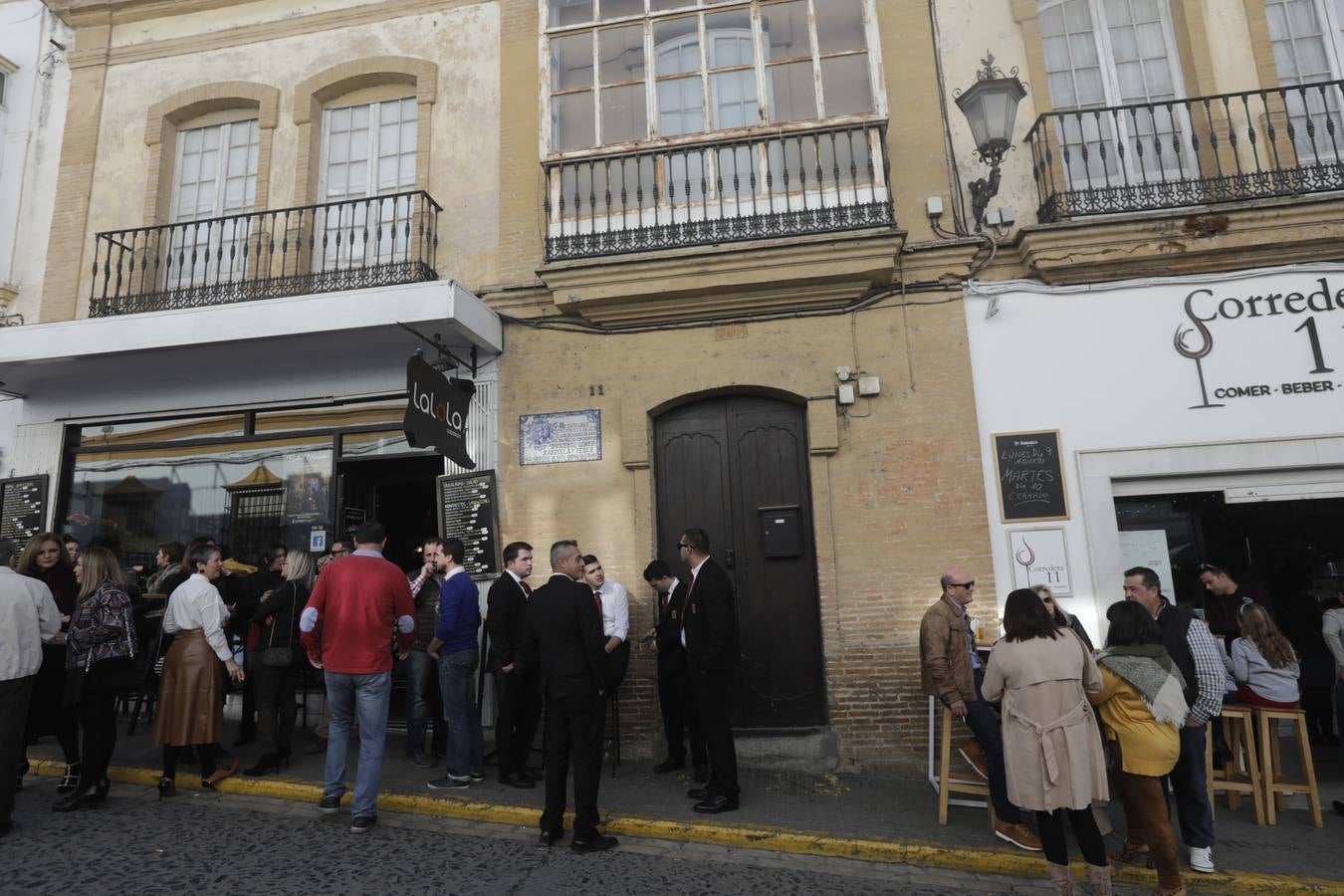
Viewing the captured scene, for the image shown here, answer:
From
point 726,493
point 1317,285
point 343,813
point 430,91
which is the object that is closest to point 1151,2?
point 1317,285

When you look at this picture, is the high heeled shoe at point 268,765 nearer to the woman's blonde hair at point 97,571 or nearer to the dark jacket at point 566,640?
the woman's blonde hair at point 97,571

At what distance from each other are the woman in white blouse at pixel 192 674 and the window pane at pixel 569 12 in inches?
252

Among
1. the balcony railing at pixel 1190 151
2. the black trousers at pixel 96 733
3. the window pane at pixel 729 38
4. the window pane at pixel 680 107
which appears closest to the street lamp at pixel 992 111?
the balcony railing at pixel 1190 151

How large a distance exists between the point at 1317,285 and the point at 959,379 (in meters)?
3.25

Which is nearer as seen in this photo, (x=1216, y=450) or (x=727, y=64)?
(x=1216, y=450)

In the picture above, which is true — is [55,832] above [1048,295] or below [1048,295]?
below

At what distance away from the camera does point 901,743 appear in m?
6.87

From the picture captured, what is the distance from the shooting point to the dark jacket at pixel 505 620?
237 inches

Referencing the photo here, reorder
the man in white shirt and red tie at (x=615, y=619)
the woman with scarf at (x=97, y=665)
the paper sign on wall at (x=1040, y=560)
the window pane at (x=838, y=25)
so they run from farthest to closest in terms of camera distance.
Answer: the window pane at (x=838, y=25) < the paper sign on wall at (x=1040, y=560) < the man in white shirt and red tie at (x=615, y=619) < the woman with scarf at (x=97, y=665)

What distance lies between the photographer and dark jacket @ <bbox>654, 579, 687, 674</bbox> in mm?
6508

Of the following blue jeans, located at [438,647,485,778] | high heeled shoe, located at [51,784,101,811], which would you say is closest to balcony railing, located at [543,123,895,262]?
blue jeans, located at [438,647,485,778]

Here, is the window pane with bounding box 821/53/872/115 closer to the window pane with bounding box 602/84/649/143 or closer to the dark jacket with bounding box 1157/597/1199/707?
the window pane with bounding box 602/84/649/143

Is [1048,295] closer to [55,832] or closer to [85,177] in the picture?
[55,832]

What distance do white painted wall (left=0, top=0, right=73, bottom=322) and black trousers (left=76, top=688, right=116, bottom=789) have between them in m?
5.95
